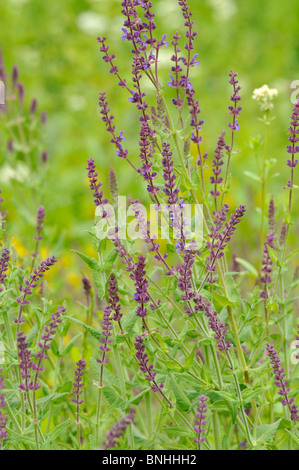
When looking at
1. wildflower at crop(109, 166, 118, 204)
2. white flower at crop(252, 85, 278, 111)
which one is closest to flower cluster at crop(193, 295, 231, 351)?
wildflower at crop(109, 166, 118, 204)

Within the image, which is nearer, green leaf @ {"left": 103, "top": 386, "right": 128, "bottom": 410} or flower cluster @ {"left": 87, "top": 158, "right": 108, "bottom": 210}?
flower cluster @ {"left": 87, "top": 158, "right": 108, "bottom": 210}

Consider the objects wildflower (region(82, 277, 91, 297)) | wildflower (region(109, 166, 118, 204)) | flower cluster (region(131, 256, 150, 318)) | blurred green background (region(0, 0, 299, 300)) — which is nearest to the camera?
flower cluster (region(131, 256, 150, 318))

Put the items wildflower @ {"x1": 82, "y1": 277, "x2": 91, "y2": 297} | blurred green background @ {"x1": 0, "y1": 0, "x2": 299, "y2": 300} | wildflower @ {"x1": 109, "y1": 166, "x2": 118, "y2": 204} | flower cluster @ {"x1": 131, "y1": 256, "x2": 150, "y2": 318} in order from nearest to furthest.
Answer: flower cluster @ {"x1": 131, "y1": 256, "x2": 150, "y2": 318} → wildflower @ {"x1": 109, "y1": 166, "x2": 118, "y2": 204} → wildflower @ {"x1": 82, "y1": 277, "x2": 91, "y2": 297} → blurred green background @ {"x1": 0, "y1": 0, "x2": 299, "y2": 300}

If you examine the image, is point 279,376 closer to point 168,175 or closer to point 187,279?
point 187,279

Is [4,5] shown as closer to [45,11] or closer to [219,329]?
[45,11]

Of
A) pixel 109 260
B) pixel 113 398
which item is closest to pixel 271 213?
pixel 109 260

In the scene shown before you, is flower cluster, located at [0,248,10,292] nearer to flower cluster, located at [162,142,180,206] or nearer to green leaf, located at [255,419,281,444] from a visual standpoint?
flower cluster, located at [162,142,180,206]

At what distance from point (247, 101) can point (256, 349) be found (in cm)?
488

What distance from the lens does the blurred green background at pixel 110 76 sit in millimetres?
5375

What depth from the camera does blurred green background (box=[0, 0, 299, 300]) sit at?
538 cm

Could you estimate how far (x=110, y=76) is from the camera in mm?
5781

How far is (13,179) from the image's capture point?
3438mm

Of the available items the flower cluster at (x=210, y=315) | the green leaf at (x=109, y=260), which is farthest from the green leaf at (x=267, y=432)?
the green leaf at (x=109, y=260)

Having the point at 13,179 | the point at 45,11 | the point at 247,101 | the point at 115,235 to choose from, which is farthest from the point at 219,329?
the point at 45,11
